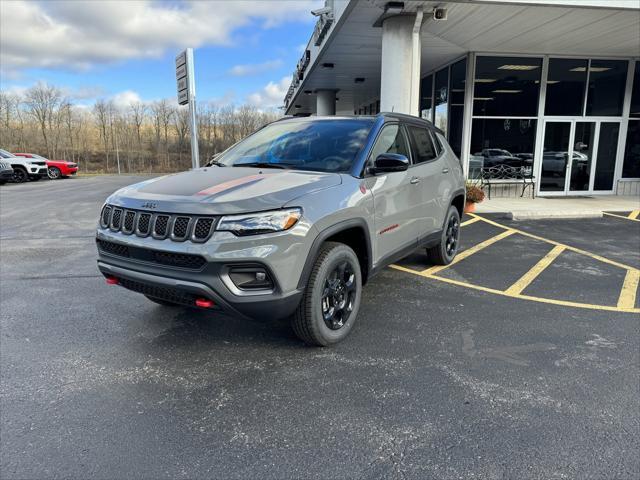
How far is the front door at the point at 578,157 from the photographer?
14.0 meters

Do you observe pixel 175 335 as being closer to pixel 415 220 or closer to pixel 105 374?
pixel 105 374

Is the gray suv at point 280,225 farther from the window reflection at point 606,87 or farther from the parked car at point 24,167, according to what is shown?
the parked car at point 24,167

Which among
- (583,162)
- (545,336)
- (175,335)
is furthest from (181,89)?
(583,162)

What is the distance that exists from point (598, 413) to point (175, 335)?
10.4 feet

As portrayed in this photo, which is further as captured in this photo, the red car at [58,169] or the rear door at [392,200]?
the red car at [58,169]

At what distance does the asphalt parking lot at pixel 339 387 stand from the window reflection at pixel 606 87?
11.0 m

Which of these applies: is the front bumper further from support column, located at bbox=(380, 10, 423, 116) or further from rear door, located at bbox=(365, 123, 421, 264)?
support column, located at bbox=(380, 10, 423, 116)

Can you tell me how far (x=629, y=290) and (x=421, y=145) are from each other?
2918 millimetres

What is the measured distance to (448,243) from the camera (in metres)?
6.10

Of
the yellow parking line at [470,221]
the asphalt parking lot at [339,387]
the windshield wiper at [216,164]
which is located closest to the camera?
the asphalt parking lot at [339,387]

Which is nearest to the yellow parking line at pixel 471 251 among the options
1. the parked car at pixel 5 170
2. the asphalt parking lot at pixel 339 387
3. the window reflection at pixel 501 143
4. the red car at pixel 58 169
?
the asphalt parking lot at pixel 339 387

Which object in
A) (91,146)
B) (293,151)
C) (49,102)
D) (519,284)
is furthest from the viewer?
(91,146)

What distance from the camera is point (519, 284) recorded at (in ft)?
17.7

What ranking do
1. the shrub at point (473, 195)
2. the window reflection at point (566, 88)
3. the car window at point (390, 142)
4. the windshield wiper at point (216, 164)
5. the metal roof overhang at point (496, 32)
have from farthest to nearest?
the window reflection at point (566, 88)
the shrub at point (473, 195)
the metal roof overhang at point (496, 32)
the windshield wiper at point (216, 164)
the car window at point (390, 142)
